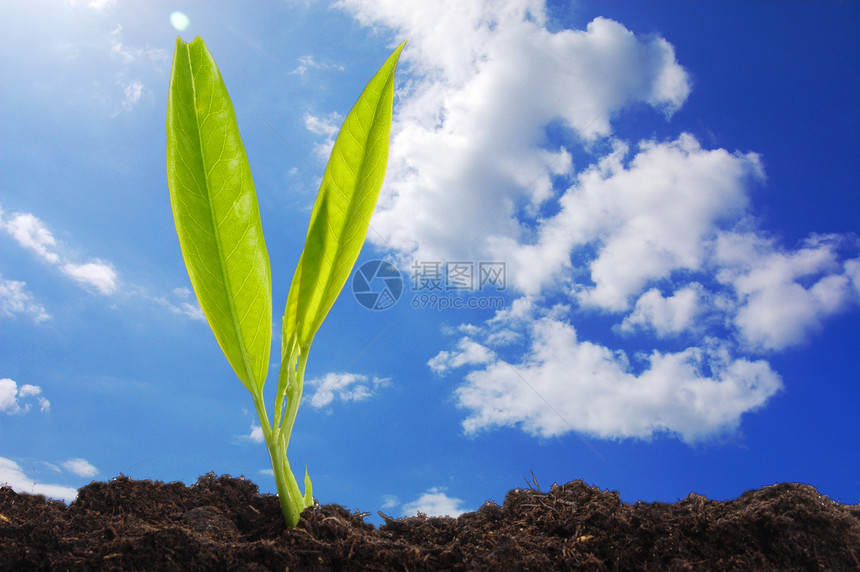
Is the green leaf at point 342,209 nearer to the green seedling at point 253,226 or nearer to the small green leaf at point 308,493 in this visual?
the green seedling at point 253,226

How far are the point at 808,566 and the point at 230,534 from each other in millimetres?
1513

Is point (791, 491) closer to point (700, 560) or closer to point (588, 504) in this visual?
point (700, 560)

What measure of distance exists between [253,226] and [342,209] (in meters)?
0.28

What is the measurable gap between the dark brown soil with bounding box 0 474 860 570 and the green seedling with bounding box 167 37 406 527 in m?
0.27

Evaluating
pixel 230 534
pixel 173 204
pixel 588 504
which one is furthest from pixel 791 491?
pixel 173 204

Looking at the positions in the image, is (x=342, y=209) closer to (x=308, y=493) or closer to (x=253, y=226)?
(x=253, y=226)

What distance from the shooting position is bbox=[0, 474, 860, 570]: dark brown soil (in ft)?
4.64

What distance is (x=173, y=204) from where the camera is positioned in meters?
1.68

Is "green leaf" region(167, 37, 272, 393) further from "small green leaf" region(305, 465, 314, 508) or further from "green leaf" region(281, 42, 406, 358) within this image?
"small green leaf" region(305, 465, 314, 508)

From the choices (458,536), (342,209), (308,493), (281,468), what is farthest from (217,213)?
(458,536)

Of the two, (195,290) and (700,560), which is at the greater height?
(195,290)

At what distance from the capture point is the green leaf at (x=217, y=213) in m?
1.66

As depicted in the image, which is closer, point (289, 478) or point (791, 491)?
point (791, 491)

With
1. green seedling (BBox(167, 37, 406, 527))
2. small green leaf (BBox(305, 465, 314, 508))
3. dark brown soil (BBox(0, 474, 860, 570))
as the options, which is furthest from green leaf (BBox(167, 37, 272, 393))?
dark brown soil (BBox(0, 474, 860, 570))
